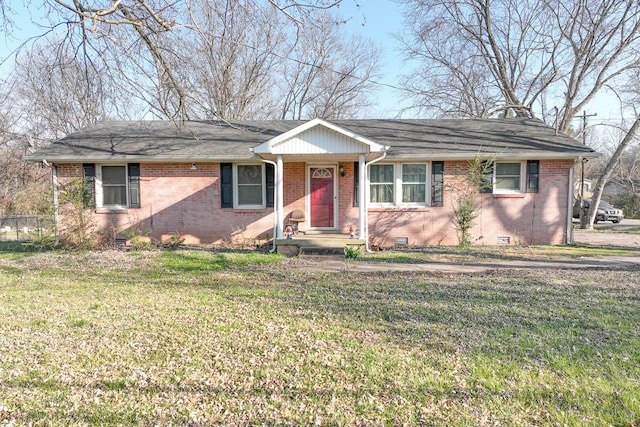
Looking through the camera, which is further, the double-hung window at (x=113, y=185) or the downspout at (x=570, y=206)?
the double-hung window at (x=113, y=185)

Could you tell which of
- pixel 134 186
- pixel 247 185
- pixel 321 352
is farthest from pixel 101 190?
pixel 321 352

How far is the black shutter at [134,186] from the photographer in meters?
11.1

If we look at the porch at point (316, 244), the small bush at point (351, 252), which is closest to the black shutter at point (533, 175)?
the porch at point (316, 244)

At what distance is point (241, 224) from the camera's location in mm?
11211

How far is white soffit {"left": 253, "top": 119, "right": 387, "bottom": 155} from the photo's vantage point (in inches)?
362

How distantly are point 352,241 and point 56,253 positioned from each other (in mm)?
8131

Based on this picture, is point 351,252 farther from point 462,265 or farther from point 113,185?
point 113,185

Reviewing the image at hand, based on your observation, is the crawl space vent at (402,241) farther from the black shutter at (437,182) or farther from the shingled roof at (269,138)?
the shingled roof at (269,138)

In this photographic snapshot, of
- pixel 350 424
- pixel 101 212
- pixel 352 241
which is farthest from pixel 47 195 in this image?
pixel 350 424

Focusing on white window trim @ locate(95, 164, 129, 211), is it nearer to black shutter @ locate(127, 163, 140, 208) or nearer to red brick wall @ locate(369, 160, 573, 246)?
black shutter @ locate(127, 163, 140, 208)

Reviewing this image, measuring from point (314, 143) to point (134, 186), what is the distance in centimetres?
598

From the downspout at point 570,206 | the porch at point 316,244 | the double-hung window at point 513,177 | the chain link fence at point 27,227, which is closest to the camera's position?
the porch at point 316,244

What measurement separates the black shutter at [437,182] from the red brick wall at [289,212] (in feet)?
0.56

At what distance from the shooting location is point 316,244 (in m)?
9.56
